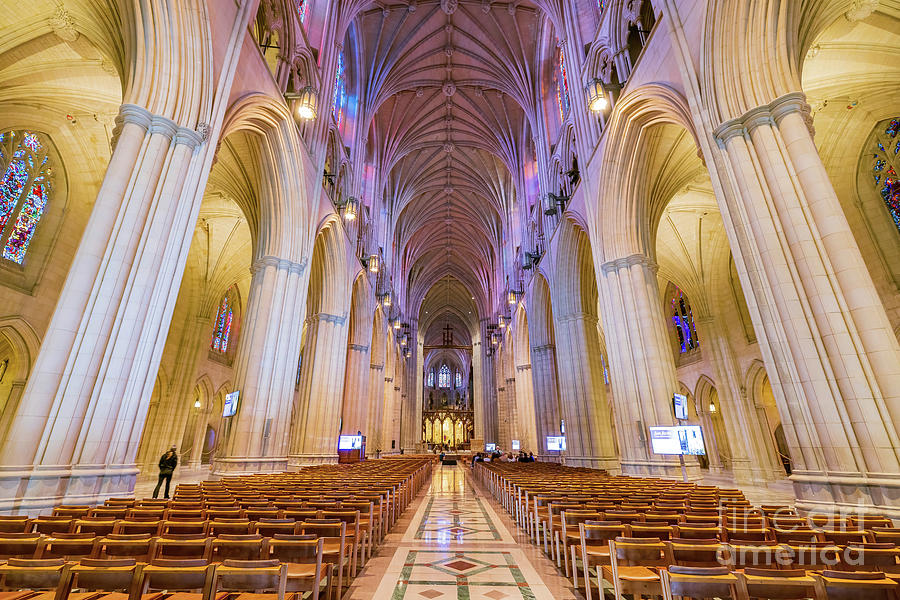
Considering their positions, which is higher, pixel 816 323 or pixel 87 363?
pixel 816 323

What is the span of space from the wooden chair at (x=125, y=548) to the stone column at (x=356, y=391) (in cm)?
1782

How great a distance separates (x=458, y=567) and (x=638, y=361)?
772cm

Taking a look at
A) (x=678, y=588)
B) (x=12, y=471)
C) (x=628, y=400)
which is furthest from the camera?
(x=628, y=400)

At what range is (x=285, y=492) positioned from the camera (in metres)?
5.27

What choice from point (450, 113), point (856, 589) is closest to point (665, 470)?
point (856, 589)

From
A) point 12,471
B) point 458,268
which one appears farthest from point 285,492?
point 458,268

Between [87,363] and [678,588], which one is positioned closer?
[678,588]

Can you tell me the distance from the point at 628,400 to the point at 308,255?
32.8 feet

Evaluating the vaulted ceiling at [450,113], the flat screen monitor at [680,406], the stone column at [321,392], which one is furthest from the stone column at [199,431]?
the flat screen monitor at [680,406]

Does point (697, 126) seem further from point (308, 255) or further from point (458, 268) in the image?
point (458, 268)

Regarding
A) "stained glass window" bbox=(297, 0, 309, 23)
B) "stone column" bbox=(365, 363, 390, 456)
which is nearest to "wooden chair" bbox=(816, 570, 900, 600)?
"stained glass window" bbox=(297, 0, 309, 23)

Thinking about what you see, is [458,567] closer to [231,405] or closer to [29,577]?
[29,577]

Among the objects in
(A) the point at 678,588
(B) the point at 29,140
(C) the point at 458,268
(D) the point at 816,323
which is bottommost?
(A) the point at 678,588

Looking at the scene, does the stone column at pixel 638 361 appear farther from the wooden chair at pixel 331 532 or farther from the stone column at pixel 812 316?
the wooden chair at pixel 331 532
